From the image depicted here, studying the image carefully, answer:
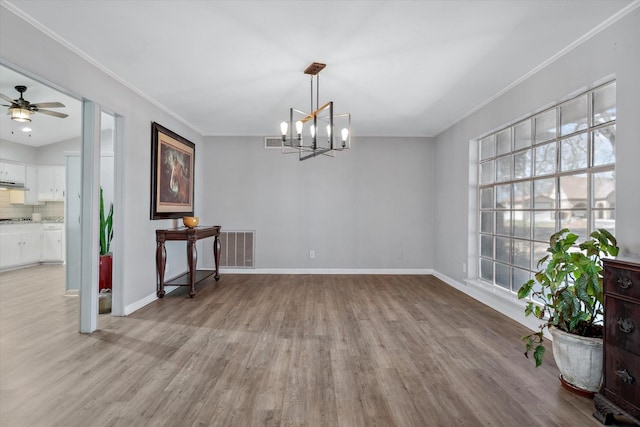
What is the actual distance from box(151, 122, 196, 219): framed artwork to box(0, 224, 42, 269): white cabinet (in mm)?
3755

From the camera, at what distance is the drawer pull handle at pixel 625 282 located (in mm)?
1836

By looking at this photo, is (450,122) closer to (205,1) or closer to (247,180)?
(247,180)

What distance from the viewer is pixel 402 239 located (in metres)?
6.38

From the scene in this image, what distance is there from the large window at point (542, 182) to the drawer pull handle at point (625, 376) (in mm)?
1277

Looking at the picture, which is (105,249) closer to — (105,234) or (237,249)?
(105,234)

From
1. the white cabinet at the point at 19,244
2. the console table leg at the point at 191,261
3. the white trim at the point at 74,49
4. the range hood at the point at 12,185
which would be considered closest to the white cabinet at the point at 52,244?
the white cabinet at the point at 19,244

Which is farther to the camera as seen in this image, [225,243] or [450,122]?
[225,243]

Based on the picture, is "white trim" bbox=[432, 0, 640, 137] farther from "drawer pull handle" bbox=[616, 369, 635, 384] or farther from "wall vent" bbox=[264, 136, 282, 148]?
"wall vent" bbox=[264, 136, 282, 148]

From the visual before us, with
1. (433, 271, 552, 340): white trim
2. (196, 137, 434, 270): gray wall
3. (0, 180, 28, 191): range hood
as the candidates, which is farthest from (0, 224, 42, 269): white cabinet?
(433, 271, 552, 340): white trim

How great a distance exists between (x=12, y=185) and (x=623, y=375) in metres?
9.20

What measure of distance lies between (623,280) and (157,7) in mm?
3283

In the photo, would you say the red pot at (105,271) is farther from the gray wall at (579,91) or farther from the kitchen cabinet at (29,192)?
the gray wall at (579,91)

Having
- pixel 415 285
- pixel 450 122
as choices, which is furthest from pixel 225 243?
pixel 450 122

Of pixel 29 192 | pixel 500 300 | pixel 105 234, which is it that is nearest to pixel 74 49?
pixel 105 234
